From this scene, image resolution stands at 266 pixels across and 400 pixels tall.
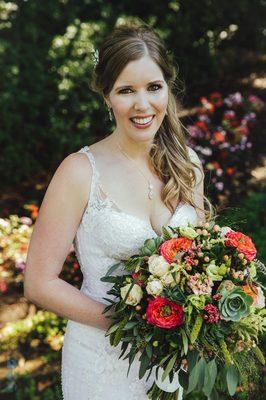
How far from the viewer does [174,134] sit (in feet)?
9.39

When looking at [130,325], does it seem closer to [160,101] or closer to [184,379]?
[184,379]

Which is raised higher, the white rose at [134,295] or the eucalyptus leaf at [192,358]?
the white rose at [134,295]

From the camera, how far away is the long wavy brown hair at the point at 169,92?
2418 millimetres

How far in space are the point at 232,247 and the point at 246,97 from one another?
6.28 meters

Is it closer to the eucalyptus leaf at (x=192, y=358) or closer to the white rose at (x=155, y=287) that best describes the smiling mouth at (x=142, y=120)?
the white rose at (x=155, y=287)

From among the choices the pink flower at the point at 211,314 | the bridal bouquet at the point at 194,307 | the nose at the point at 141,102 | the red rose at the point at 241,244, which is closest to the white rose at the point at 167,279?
the bridal bouquet at the point at 194,307

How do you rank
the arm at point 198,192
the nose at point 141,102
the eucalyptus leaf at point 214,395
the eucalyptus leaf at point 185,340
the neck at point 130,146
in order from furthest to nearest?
the arm at point 198,192 < the neck at point 130,146 < the nose at point 141,102 < the eucalyptus leaf at point 214,395 < the eucalyptus leaf at point 185,340

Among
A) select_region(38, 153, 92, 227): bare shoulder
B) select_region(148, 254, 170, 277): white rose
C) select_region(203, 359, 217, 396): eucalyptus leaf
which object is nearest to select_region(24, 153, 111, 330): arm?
select_region(38, 153, 92, 227): bare shoulder

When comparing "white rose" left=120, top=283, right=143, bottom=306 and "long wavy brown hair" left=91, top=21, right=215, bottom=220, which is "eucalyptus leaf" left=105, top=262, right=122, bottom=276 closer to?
"white rose" left=120, top=283, right=143, bottom=306

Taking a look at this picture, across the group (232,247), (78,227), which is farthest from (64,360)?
(232,247)

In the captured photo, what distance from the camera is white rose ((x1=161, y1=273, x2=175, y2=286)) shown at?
206 cm

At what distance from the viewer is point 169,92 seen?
9.04 ft

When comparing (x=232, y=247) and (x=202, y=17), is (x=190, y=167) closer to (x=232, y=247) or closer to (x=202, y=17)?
(x=232, y=247)

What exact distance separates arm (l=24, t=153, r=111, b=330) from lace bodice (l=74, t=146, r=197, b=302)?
51 millimetres
